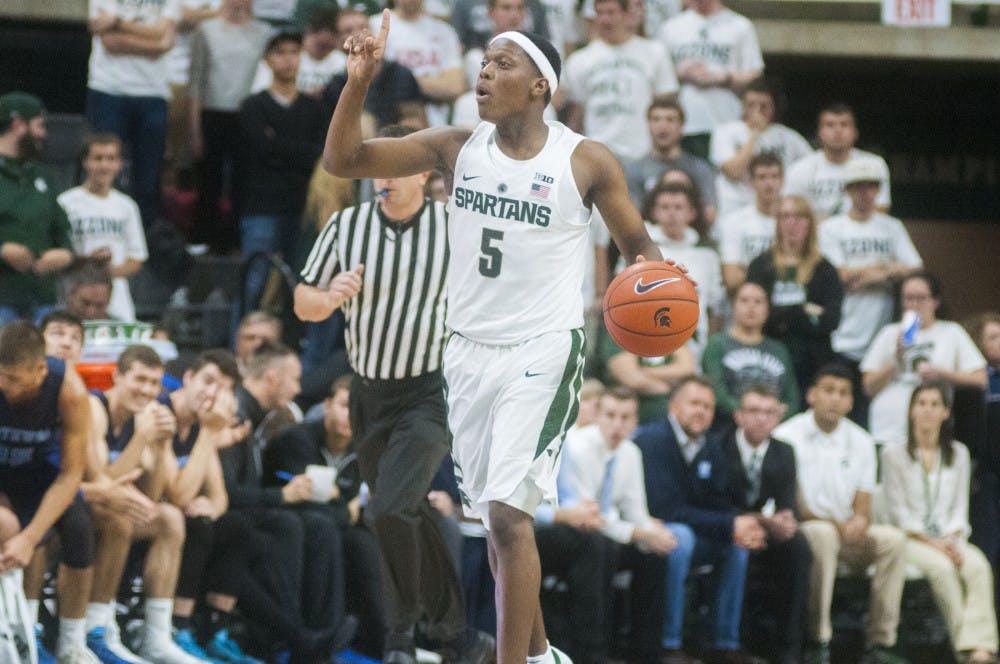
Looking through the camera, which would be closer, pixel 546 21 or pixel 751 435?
pixel 751 435

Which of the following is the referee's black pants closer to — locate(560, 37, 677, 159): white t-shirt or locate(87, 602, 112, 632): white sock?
locate(87, 602, 112, 632): white sock

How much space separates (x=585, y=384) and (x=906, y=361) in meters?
2.37

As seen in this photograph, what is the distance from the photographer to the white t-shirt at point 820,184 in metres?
11.6

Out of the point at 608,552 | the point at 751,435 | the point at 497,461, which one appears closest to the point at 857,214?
the point at 751,435

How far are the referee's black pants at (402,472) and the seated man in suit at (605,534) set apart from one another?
1.87 metres

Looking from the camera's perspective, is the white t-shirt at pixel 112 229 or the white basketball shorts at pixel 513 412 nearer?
the white basketball shorts at pixel 513 412

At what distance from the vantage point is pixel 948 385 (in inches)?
398

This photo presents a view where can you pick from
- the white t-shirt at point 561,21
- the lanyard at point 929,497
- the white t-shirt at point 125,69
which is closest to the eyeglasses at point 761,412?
the lanyard at point 929,497

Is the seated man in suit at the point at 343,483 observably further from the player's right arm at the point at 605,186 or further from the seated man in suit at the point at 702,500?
the player's right arm at the point at 605,186

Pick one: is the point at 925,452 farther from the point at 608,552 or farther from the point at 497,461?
the point at 497,461

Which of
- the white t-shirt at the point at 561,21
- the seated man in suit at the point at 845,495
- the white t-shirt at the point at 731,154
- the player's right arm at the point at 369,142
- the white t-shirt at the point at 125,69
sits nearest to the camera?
the player's right arm at the point at 369,142

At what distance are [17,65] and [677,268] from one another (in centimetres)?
871

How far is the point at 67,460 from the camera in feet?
24.3

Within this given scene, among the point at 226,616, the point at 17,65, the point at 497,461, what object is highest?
the point at 17,65
